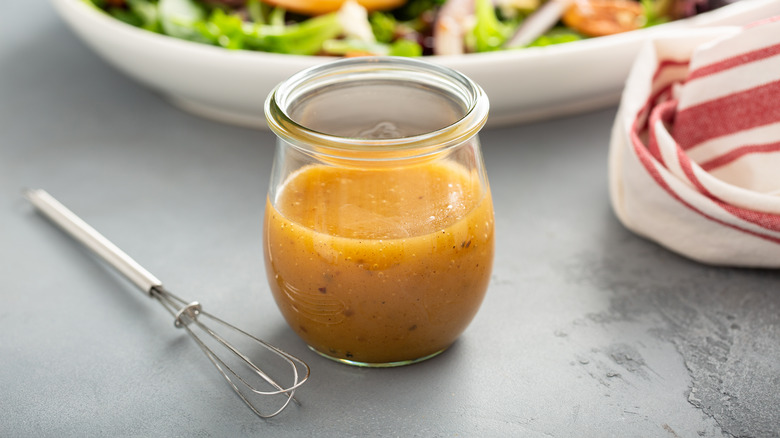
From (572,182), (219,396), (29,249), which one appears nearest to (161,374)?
(219,396)

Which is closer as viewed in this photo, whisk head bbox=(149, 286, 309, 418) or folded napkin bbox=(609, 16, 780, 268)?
whisk head bbox=(149, 286, 309, 418)

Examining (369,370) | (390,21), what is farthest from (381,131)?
(390,21)

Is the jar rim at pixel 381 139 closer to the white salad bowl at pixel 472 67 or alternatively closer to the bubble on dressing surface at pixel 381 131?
the bubble on dressing surface at pixel 381 131

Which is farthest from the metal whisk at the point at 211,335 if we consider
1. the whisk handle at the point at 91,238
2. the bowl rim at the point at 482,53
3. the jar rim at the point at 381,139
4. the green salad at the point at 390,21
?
the green salad at the point at 390,21

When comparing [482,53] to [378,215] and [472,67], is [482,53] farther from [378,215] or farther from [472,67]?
[378,215]

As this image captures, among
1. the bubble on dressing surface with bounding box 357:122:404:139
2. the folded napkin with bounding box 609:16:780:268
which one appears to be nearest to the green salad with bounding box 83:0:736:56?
the folded napkin with bounding box 609:16:780:268

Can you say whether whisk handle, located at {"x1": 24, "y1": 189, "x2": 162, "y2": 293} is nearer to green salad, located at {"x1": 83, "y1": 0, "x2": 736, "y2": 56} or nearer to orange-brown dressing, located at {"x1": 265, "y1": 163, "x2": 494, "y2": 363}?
orange-brown dressing, located at {"x1": 265, "y1": 163, "x2": 494, "y2": 363}

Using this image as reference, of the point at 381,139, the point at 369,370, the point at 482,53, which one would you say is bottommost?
the point at 369,370
